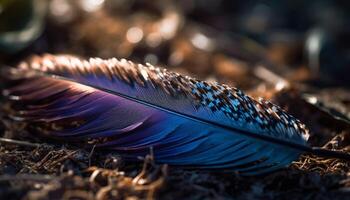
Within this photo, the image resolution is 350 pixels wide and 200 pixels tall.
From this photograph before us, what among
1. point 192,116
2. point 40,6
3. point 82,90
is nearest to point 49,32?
point 40,6

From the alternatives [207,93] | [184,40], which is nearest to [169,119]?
[207,93]

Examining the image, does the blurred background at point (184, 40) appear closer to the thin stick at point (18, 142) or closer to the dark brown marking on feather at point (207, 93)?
the dark brown marking on feather at point (207, 93)

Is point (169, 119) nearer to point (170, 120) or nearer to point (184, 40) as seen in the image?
point (170, 120)

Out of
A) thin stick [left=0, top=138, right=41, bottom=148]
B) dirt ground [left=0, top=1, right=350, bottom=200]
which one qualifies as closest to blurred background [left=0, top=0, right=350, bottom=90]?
dirt ground [left=0, top=1, right=350, bottom=200]

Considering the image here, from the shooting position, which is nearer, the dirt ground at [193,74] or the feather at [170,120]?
the dirt ground at [193,74]

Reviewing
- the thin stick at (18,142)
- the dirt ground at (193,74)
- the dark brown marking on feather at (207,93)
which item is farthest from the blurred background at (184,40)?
the thin stick at (18,142)

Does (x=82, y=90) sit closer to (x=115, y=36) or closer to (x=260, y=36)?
(x=115, y=36)
